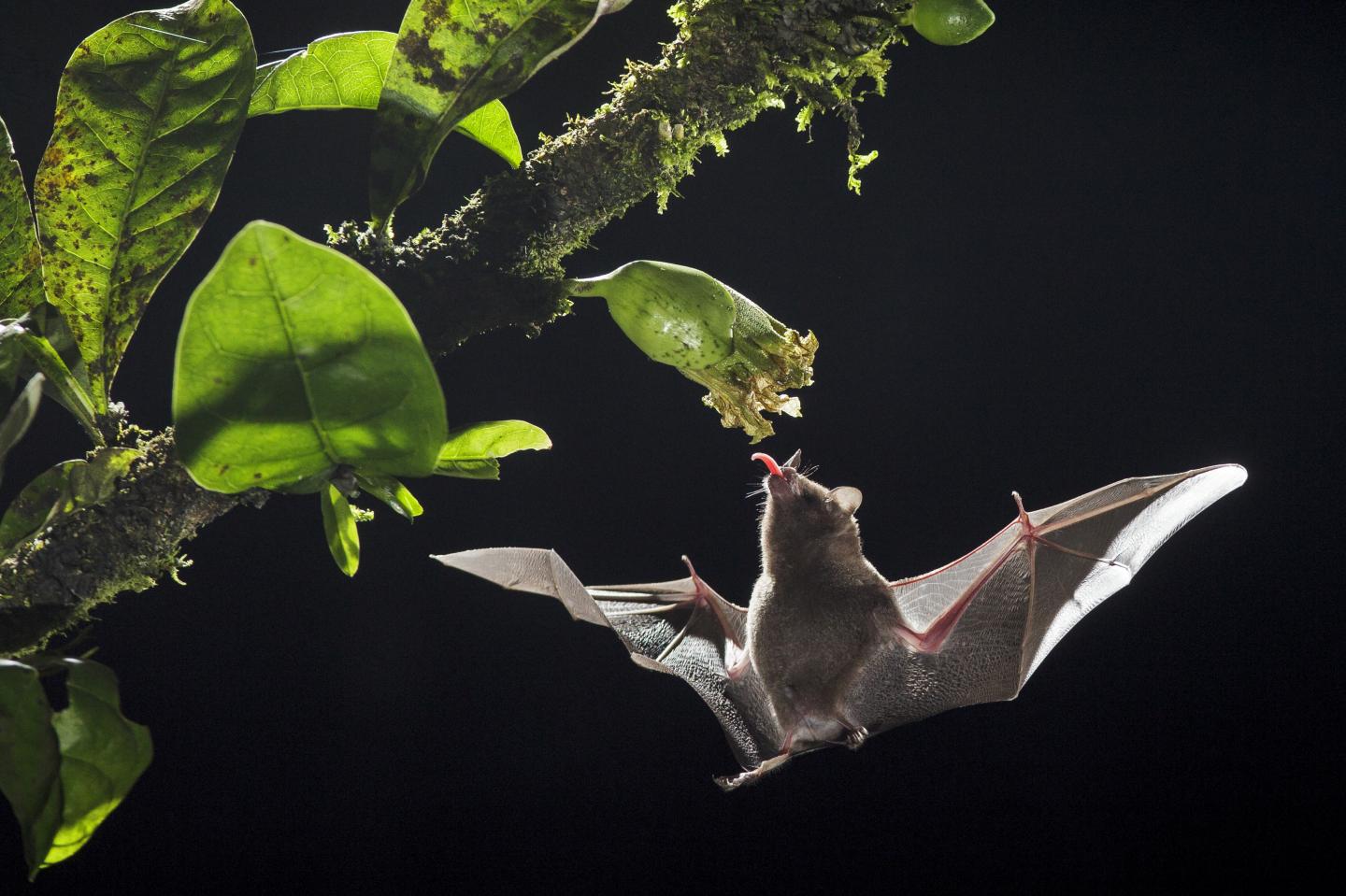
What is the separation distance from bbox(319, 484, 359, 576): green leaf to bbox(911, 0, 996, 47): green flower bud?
632mm

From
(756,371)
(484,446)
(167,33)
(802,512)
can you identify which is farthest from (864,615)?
(167,33)

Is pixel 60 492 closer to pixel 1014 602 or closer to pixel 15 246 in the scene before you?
pixel 15 246

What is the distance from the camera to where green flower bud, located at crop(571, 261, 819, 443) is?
785 millimetres

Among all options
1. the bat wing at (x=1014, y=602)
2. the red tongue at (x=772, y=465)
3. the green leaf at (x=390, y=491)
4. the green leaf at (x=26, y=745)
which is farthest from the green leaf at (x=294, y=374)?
the bat wing at (x=1014, y=602)

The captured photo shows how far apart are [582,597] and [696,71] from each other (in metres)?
0.47

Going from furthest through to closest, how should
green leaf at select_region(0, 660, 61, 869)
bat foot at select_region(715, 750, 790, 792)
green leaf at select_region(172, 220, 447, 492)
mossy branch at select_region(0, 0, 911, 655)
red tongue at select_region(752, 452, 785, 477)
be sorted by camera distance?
red tongue at select_region(752, 452, 785, 477) → bat foot at select_region(715, 750, 790, 792) → mossy branch at select_region(0, 0, 911, 655) → green leaf at select_region(0, 660, 61, 869) → green leaf at select_region(172, 220, 447, 492)

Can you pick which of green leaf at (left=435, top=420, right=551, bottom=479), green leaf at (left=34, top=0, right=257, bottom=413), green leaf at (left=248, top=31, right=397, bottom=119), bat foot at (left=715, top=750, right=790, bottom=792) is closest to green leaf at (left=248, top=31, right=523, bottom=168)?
green leaf at (left=248, top=31, right=397, bottom=119)

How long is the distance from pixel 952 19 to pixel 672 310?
12.4 inches

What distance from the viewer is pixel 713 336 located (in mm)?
794

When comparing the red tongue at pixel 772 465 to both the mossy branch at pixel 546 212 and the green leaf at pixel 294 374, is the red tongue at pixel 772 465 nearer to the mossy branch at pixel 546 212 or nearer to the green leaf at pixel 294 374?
the mossy branch at pixel 546 212

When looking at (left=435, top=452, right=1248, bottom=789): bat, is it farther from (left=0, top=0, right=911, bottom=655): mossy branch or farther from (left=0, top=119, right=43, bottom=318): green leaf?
(left=0, top=119, right=43, bottom=318): green leaf

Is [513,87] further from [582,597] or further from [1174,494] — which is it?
[1174,494]

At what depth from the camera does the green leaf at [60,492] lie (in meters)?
0.68

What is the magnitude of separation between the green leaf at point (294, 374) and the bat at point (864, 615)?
22.3 inches
